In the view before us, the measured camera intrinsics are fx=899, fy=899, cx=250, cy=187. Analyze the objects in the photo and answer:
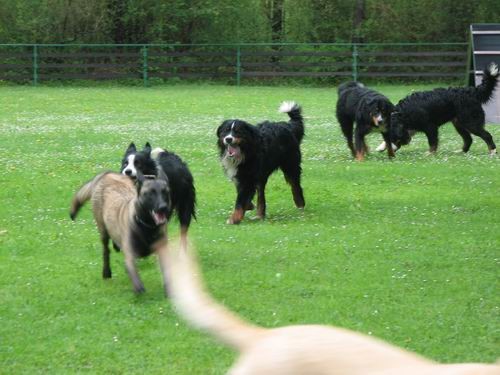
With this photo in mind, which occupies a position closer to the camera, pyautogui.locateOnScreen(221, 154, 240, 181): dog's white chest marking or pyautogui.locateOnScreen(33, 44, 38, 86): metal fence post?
pyautogui.locateOnScreen(221, 154, 240, 181): dog's white chest marking

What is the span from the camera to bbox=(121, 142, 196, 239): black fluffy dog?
9.02m

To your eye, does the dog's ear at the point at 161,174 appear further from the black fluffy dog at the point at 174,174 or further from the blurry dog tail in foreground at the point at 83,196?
the blurry dog tail in foreground at the point at 83,196

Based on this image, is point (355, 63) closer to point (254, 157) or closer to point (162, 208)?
point (254, 157)

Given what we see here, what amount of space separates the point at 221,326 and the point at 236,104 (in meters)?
25.2

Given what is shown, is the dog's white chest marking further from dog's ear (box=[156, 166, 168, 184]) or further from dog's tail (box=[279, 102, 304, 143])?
dog's ear (box=[156, 166, 168, 184])

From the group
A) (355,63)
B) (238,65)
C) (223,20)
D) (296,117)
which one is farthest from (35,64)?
(296,117)

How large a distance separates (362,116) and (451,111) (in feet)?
6.85

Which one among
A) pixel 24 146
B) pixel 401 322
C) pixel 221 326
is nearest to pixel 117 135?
pixel 24 146

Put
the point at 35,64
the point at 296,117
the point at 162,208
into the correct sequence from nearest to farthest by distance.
Result: the point at 162,208 → the point at 296,117 → the point at 35,64

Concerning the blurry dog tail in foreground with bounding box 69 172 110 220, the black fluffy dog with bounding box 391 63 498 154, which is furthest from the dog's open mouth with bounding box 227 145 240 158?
the black fluffy dog with bounding box 391 63 498 154

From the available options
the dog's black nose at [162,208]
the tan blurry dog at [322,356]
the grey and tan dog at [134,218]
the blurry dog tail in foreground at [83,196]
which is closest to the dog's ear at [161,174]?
the grey and tan dog at [134,218]

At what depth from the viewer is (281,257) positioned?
8.91m

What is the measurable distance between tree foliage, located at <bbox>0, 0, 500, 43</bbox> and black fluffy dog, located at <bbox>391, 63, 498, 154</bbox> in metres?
24.5

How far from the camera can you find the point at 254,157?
1107cm
